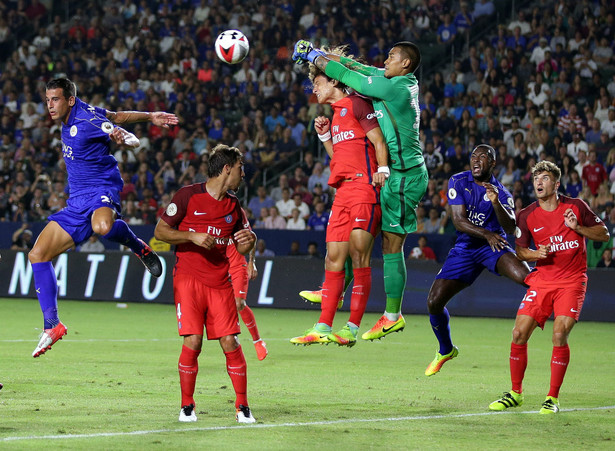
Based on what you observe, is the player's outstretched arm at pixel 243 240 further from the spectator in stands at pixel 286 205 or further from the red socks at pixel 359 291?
the spectator in stands at pixel 286 205

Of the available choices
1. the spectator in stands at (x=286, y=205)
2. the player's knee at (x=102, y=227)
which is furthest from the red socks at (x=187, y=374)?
the spectator in stands at (x=286, y=205)

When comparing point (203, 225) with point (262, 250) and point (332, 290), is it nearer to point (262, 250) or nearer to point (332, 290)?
point (332, 290)

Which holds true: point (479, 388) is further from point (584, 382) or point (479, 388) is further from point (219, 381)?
point (219, 381)

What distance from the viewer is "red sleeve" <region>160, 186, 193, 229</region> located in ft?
28.2

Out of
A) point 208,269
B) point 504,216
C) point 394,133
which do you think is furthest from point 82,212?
point 504,216

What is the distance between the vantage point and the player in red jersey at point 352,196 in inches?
382

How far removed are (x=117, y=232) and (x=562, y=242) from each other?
4.57 meters

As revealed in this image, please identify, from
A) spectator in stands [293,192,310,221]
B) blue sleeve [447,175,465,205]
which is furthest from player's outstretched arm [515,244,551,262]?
spectator in stands [293,192,310,221]

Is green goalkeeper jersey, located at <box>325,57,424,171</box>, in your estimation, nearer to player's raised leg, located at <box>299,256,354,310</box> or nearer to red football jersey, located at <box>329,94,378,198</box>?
red football jersey, located at <box>329,94,378,198</box>

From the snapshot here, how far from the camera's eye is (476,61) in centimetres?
2541

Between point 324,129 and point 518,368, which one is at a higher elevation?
point 324,129

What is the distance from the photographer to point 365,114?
9.66m

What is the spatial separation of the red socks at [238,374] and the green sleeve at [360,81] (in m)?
2.70

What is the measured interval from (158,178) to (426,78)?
7.67 metres
